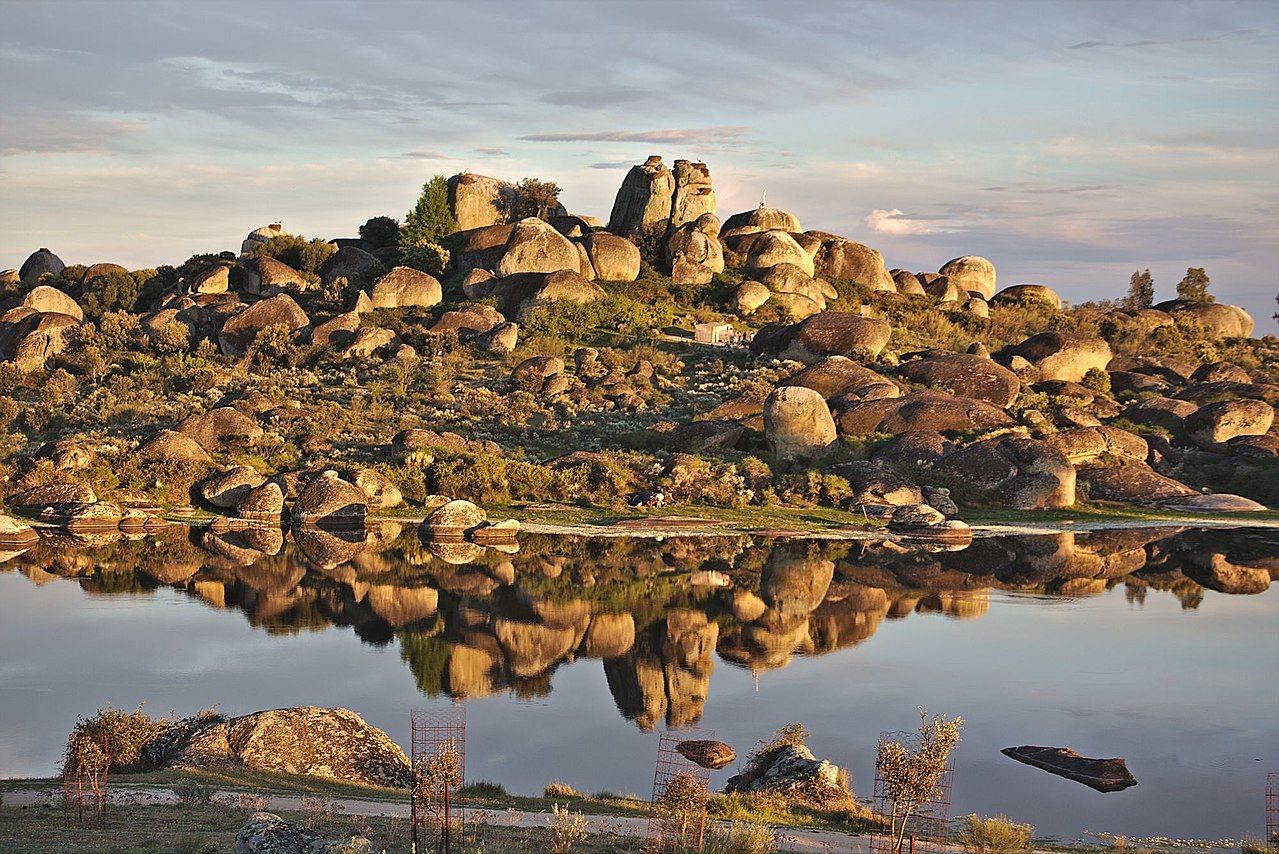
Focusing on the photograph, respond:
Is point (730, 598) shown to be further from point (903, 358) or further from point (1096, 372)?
point (1096, 372)

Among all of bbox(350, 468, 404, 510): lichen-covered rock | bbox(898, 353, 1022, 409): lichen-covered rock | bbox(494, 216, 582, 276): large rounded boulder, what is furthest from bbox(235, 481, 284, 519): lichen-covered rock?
bbox(494, 216, 582, 276): large rounded boulder

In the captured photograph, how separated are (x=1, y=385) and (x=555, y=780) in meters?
53.5

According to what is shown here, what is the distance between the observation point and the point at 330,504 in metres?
41.9

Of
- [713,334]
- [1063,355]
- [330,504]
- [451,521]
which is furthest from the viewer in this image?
[713,334]

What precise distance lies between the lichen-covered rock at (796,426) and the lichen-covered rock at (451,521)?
41.8 feet

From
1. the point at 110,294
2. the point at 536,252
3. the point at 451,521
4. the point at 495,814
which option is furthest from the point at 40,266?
the point at 495,814

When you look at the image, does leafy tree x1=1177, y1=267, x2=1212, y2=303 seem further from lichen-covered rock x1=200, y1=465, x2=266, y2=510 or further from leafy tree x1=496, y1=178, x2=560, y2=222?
lichen-covered rock x1=200, y1=465, x2=266, y2=510

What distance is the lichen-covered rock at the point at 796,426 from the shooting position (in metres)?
47.2

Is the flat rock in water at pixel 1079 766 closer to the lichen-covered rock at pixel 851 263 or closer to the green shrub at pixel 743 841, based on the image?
the green shrub at pixel 743 841

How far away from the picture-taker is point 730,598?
30406 millimetres

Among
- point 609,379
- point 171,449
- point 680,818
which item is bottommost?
point 680,818

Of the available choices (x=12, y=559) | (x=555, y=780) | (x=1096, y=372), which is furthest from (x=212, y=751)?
(x=1096, y=372)

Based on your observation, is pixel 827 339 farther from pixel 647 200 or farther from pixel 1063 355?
pixel 647 200

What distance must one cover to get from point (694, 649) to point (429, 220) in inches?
2374
